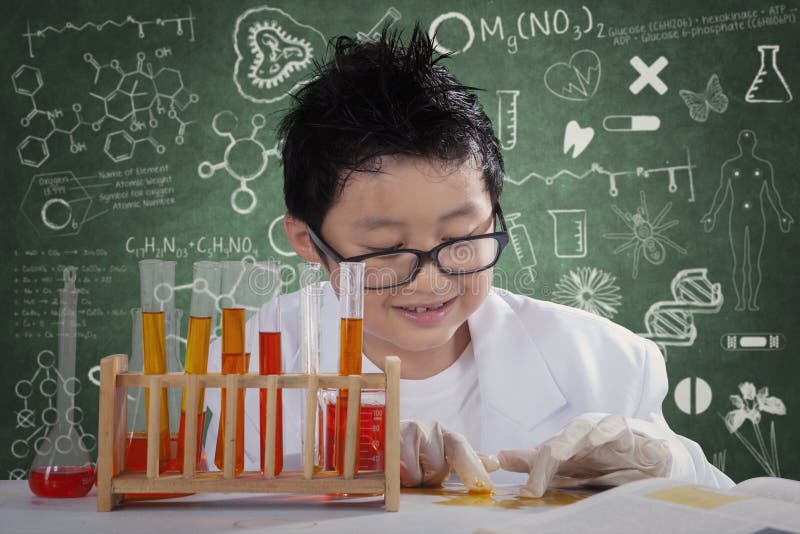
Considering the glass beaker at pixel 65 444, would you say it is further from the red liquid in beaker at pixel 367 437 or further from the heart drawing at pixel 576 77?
the heart drawing at pixel 576 77

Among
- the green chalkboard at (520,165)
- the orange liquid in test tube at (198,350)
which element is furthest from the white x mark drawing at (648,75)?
the orange liquid in test tube at (198,350)

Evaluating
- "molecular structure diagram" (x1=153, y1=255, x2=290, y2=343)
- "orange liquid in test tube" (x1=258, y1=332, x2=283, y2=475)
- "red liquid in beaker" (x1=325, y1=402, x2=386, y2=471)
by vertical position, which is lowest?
"red liquid in beaker" (x1=325, y1=402, x2=386, y2=471)

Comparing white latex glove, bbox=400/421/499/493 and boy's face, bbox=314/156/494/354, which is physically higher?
boy's face, bbox=314/156/494/354

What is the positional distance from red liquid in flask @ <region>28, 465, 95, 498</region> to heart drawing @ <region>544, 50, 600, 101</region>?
2.39 m

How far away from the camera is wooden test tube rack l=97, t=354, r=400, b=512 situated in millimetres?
939

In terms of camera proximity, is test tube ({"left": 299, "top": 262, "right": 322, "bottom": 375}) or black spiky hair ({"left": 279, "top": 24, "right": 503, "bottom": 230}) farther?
black spiky hair ({"left": 279, "top": 24, "right": 503, "bottom": 230})

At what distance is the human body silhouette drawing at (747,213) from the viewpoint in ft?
9.75

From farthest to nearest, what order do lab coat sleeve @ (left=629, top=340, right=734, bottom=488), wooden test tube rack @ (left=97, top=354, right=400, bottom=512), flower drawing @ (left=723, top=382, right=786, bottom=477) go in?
flower drawing @ (left=723, top=382, right=786, bottom=477) → lab coat sleeve @ (left=629, top=340, right=734, bottom=488) → wooden test tube rack @ (left=97, top=354, right=400, bottom=512)

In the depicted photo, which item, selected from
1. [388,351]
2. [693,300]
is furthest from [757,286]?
[388,351]

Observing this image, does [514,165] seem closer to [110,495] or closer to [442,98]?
[442,98]

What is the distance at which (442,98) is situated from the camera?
143 cm

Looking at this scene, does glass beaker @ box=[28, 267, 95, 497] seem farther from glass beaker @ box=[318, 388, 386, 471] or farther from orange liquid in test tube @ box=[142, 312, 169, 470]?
glass beaker @ box=[318, 388, 386, 471]

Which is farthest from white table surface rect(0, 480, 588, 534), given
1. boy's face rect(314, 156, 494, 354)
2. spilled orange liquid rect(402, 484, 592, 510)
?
boy's face rect(314, 156, 494, 354)

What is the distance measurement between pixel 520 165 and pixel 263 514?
7.49 feet
